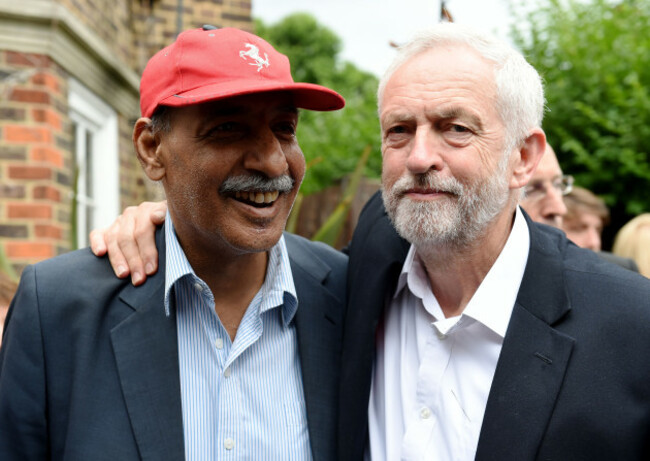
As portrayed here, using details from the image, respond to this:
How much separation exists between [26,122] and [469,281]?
10.2 feet

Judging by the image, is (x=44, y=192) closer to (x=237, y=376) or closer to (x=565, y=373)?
(x=237, y=376)

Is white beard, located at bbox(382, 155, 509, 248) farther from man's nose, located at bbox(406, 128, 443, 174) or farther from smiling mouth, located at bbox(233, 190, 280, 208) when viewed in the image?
smiling mouth, located at bbox(233, 190, 280, 208)

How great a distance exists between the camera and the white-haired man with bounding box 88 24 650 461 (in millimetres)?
1909

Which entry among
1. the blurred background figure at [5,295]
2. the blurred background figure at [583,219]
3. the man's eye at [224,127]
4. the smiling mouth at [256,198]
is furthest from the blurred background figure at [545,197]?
the blurred background figure at [5,295]

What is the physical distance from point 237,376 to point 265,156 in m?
0.68

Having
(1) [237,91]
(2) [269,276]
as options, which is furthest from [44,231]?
(1) [237,91]

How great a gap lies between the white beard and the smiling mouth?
1.35ft

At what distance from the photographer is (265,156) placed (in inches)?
84.5

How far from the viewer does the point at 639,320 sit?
1.94m

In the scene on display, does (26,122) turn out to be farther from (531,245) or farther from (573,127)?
(573,127)

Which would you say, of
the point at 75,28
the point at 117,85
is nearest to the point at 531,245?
the point at 75,28

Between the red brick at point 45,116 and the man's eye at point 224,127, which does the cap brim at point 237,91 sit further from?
the red brick at point 45,116

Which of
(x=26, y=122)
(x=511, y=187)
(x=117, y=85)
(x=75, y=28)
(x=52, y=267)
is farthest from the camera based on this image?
(x=117, y=85)

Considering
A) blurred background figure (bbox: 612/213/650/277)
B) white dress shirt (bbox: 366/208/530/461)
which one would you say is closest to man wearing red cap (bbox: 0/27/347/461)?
white dress shirt (bbox: 366/208/530/461)
